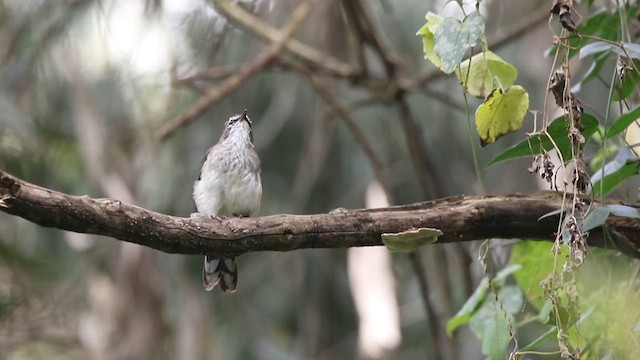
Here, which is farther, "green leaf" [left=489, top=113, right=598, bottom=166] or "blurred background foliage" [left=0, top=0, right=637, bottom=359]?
"blurred background foliage" [left=0, top=0, right=637, bottom=359]

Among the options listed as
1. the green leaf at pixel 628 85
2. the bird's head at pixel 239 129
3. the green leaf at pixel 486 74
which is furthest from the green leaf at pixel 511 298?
the bird's head at pixel 239 129

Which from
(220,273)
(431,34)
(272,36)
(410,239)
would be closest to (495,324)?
(410,239)

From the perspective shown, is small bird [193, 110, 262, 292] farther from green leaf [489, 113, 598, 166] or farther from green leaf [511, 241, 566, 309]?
green leaf [489, 113, 598, 166]

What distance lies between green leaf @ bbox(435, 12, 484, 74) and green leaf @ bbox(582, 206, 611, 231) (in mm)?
621

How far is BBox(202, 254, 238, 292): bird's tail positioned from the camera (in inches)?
180

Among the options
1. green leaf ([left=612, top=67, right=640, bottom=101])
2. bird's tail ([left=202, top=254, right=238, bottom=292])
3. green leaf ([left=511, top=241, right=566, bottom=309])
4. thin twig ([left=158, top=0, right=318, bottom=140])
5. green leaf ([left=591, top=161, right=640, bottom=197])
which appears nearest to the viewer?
green leaf ([left=591, top=161, right=640, bottom=197])

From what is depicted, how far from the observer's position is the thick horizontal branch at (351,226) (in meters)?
2.63

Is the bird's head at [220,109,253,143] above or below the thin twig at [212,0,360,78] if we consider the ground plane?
below

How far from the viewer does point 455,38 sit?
2.51 meters

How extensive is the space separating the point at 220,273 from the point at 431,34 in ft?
7.36

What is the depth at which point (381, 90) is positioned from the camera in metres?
5.55

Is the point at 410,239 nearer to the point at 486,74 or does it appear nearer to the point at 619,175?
the point at 486,74

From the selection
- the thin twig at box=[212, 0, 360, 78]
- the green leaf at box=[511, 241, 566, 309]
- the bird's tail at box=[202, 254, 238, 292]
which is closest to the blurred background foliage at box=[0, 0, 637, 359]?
the thin twig at box=[212, 0, 360, 78]

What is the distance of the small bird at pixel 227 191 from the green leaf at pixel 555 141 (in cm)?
211
